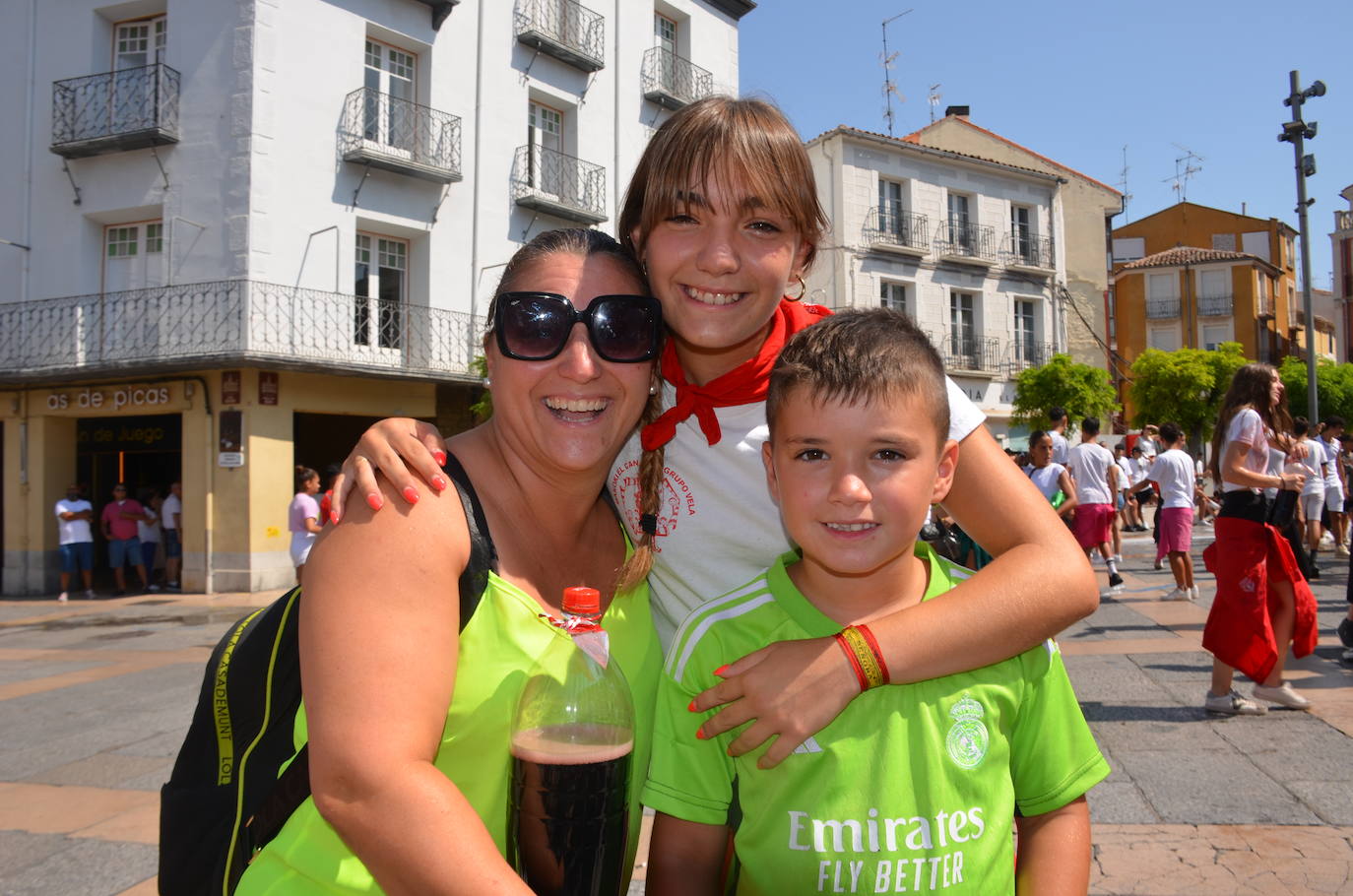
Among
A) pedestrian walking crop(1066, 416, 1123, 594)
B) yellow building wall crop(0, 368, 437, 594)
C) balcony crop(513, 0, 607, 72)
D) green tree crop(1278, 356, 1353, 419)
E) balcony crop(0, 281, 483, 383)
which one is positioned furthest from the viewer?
green tree crop(1278, 356, 1353, 419)

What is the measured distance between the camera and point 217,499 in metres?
15.4

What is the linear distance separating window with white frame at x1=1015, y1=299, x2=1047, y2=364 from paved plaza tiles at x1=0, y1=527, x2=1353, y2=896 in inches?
830

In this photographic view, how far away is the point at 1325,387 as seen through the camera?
41.2m

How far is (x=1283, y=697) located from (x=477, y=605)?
5987 millimetres

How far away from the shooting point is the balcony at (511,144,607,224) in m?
18.4

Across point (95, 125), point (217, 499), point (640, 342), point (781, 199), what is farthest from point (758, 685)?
point (95, 125)

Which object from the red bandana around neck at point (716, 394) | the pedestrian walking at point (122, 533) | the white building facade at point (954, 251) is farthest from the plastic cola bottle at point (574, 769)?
the white building facade at point (954, 251)

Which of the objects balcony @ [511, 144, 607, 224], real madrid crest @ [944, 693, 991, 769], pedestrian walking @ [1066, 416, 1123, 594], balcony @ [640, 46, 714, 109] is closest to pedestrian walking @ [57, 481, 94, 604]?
balcony @ [511, 144, 607, 224]

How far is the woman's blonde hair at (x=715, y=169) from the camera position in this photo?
1.97m

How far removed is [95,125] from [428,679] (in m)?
18.4

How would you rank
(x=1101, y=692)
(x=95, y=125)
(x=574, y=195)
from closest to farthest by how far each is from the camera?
(x=1101, y=692) < (x=95, y=125) < (x=574, y=195)

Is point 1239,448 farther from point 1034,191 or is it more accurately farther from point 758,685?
point 1034,191

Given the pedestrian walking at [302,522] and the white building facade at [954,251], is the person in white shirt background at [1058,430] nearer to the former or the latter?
the pedestrian walking at [302,522]

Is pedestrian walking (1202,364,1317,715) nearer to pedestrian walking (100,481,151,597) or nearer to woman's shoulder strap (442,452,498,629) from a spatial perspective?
woman's shoulder strap (442,452,498,629)
